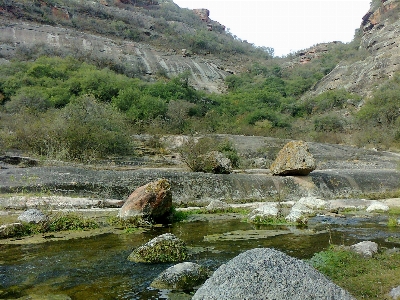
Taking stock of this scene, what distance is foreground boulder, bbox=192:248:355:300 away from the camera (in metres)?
5.05

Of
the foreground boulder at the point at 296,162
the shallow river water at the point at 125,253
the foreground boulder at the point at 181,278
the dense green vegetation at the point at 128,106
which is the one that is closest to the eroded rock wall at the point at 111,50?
the dense green vegetation at the point at 128,106

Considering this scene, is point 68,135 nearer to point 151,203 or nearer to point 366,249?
point 151,203

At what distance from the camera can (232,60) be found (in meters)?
107

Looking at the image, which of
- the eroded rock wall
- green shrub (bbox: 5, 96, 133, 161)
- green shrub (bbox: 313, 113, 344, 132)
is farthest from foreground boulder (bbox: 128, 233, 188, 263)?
the eroded rock wall

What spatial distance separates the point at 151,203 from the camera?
49.3 feet

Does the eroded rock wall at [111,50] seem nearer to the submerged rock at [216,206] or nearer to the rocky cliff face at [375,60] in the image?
the rocky cliff face at [375,60]

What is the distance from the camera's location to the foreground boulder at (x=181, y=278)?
7.79 m

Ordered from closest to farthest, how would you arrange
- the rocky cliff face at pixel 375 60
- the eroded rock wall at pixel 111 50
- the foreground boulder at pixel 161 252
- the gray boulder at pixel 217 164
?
the foreground boulder at pixel 161 252 < the gray boulder at pixel 217 164 < the rocky cliff face at pixel 375 60 < the eroded rock wall at pixel 111 50

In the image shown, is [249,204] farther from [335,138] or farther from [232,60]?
[232,60]

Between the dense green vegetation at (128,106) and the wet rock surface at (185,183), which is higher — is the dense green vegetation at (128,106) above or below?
above

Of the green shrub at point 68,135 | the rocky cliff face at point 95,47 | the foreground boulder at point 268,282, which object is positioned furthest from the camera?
the rocky cliff face at point 95,47

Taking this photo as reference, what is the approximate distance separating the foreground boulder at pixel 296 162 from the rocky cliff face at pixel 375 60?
43.6 m

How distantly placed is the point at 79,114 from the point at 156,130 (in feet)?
35.0

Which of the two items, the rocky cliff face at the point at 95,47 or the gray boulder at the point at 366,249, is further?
the rocky cliff face at the point at 95,47
